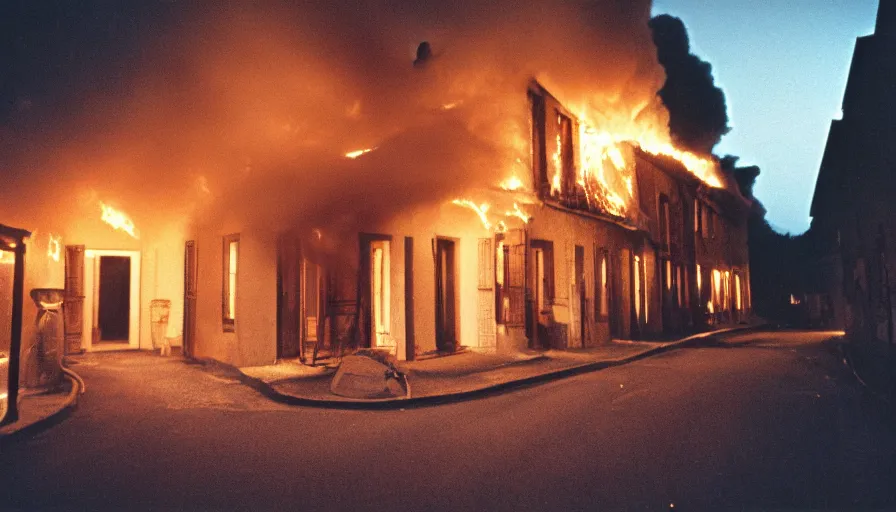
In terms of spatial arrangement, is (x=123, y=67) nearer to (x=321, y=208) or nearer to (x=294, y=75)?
(x=294, y=75)

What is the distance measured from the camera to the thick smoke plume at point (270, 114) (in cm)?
1282

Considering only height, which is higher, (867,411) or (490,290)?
(490,290)

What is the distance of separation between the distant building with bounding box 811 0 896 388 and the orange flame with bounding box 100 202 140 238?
53.3 ft

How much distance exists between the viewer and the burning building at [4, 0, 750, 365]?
12578 mm

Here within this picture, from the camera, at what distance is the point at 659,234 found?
82.5 ft

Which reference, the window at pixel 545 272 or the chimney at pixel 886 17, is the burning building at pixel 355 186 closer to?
the window at pixel 545 272

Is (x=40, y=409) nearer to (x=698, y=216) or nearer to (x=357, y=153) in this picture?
(x=357, y=153)

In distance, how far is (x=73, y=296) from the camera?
1519 centimetres

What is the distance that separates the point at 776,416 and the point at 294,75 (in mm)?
10884

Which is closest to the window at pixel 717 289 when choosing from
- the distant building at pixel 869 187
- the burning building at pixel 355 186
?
the distant building at pixel 869 187

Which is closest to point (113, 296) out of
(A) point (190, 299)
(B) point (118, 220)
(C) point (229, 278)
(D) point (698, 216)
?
(B) point (118, 220)

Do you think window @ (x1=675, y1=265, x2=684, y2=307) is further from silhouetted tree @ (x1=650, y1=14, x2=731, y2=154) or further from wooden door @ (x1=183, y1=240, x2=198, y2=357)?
silhouetted tree @ (x1=650, y1=14, x2=731, y2=154)

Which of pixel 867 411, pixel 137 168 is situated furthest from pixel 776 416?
pixel 137 168

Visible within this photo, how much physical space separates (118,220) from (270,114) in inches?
208
